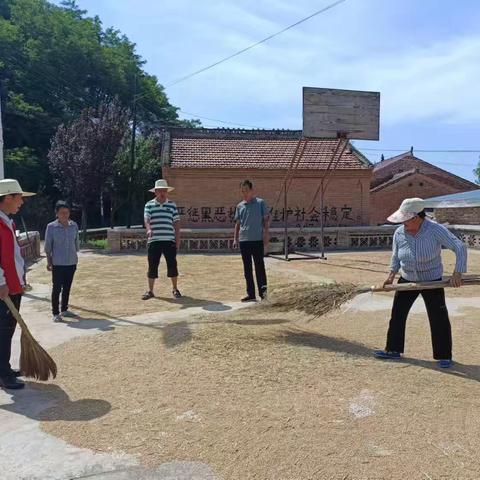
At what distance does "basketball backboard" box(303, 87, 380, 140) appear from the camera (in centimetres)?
1350

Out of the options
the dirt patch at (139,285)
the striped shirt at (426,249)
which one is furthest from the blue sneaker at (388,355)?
the dirt patch at (139,285)

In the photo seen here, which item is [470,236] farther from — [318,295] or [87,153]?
[318,295]

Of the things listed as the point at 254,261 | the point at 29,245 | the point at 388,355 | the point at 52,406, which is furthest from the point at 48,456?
the point at 29,245

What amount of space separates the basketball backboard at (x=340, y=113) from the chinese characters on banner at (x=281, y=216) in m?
7.48

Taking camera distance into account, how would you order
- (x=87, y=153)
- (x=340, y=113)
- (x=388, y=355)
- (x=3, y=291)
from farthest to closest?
(x=87, y=153)
(x=340, y=113)
(x=388, y=355)
(x=3, y=291)

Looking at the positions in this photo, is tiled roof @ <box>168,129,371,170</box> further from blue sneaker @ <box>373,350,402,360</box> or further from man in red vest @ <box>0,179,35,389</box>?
blue sneaker @ <box>373,350,402,360</box>

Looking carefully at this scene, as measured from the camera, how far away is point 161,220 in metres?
8.40

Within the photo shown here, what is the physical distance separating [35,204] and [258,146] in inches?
509

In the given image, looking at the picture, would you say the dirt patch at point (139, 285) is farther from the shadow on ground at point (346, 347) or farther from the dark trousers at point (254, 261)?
the shadow on ground at point (346, 347)

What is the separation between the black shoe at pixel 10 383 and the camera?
14.7ft

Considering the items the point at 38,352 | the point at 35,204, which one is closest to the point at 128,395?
the point at 38,352

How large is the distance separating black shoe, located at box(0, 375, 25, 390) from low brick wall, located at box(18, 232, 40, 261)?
31.8ft

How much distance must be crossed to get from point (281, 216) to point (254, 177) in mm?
1953

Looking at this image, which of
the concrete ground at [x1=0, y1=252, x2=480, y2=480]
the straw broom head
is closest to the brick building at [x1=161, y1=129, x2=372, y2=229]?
the straw broom head
